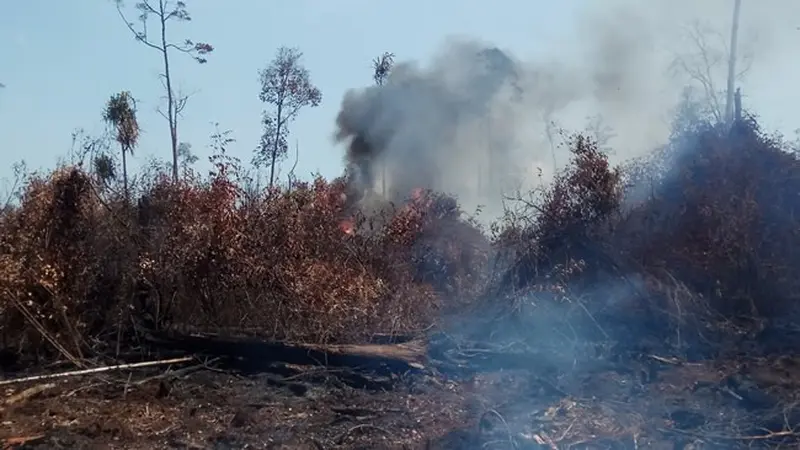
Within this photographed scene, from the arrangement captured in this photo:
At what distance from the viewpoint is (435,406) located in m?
8.38

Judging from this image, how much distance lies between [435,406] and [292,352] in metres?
2.23

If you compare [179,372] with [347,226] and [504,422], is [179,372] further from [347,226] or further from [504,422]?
[347,226]

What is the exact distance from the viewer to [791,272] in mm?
12133

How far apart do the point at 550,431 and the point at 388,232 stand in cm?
722

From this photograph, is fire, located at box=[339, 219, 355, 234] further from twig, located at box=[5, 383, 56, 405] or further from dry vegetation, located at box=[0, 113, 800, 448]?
twig, located at box=[5, 383, 56, 405]

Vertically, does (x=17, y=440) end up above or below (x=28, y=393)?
below

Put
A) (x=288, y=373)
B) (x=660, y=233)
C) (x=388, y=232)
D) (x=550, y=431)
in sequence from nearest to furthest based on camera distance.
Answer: (x=550, y=431) < (x=288, y=373) < (x=660, y=233) < (x=388, y=232)

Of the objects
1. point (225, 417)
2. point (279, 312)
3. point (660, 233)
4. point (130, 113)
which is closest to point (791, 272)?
point (660, 233)

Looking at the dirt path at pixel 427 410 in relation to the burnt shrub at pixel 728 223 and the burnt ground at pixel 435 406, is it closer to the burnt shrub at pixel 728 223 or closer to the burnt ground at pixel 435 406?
the burnt ground at pixel 435 406

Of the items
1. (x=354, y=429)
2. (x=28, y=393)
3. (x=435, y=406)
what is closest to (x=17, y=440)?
(x=28, y=393)

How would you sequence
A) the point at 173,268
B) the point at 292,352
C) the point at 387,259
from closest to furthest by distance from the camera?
the point at 292,352
the point at 173,268
the point at 387,259

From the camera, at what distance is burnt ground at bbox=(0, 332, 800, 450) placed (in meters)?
7.01

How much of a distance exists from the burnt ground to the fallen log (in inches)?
7.3

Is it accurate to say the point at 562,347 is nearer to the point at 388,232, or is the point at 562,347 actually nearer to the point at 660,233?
the point at 660,233
